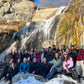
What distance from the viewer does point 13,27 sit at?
515 inches

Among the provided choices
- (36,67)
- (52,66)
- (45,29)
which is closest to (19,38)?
(45,29)

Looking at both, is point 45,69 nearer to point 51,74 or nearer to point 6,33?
point 51,74

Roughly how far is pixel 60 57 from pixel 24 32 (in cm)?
696

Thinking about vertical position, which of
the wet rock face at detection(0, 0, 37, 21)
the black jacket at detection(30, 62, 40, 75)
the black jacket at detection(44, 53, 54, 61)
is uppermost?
the wet rock face at detection(0, 0, 37, 21)

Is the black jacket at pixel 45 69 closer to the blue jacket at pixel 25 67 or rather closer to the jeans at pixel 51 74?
the jeans at pixel 51 74

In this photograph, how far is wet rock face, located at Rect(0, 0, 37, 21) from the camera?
781 inches

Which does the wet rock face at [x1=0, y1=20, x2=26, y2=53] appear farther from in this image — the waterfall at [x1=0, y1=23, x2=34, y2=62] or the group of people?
the group of people

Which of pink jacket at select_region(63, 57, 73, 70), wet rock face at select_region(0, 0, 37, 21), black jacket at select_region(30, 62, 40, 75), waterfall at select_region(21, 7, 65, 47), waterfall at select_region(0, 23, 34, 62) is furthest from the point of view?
wet rock face at select_region(0, 0, 37, 21)

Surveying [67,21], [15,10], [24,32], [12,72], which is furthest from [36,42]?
[15,10]

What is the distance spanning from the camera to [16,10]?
67.3 ft

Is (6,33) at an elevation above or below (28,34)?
above

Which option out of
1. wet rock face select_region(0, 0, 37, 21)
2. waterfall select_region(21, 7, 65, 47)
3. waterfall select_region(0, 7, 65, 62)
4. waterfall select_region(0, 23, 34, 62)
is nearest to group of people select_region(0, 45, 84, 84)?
waterfall select_region(21, 7, 65, 47)

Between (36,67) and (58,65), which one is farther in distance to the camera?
(36,67)

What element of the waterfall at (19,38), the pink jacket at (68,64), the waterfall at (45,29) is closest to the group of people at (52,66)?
the pink jacket at (68,64)
